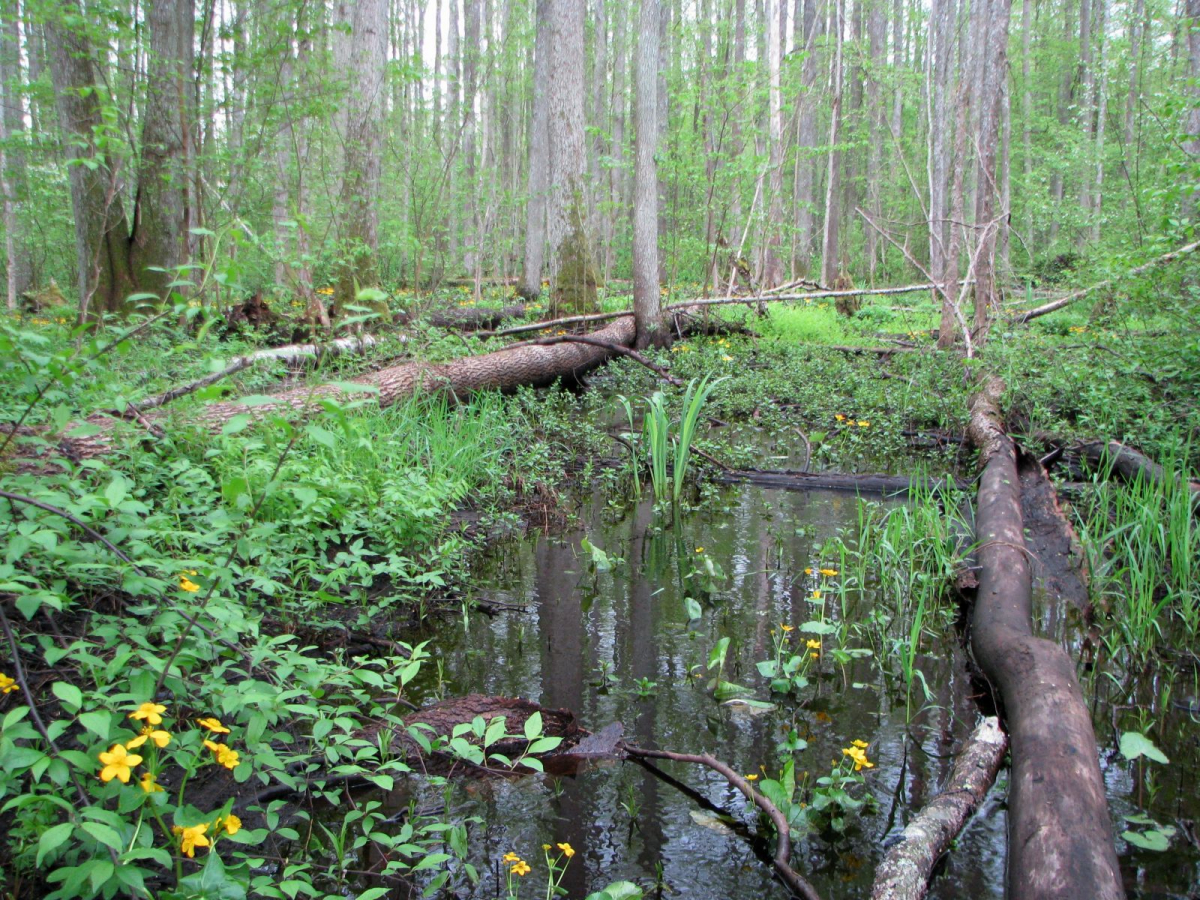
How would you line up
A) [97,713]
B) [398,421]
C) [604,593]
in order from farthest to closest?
[398,421] → [604,593] → [97,713]

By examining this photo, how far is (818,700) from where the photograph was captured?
9.41 ft

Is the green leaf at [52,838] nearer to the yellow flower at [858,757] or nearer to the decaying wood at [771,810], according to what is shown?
the decaying wood at [771,810]

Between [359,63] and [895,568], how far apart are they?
839 cm

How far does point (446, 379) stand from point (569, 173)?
5.32 metres

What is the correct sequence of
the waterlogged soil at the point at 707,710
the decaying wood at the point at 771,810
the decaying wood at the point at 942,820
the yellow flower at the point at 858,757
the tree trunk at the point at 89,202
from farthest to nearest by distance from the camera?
1. the tree trunk at the point at 89,202
2. the yellow flower at the point at 858,757
3. the waterlogged soil at the point at 707,710
4. the decaying wood at the point at 771,810
5. the decaying wood at the point at 942,820

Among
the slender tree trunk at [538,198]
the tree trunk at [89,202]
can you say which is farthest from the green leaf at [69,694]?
the slender tree trunk at [538,198]

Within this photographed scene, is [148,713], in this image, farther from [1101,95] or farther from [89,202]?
[1101,95]

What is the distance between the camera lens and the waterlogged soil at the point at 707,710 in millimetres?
1988

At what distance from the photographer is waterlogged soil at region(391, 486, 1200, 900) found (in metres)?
1.99

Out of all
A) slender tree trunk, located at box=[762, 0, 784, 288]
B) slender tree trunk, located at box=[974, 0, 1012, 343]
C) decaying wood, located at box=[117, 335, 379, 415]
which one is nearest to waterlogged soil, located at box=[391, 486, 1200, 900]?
decaying wood, located at box=[117, 335, 379, 415]

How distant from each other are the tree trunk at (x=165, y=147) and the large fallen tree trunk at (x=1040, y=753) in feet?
21.0

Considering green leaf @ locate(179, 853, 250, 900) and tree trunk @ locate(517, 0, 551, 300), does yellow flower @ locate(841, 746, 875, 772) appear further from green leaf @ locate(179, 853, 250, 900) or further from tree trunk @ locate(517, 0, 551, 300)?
tree trunk @ locate(517, 0, 551, 300)

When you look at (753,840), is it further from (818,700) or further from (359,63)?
(359,63)

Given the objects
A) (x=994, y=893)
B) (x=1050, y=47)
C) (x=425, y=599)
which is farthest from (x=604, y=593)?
(x=1050, y=47)
